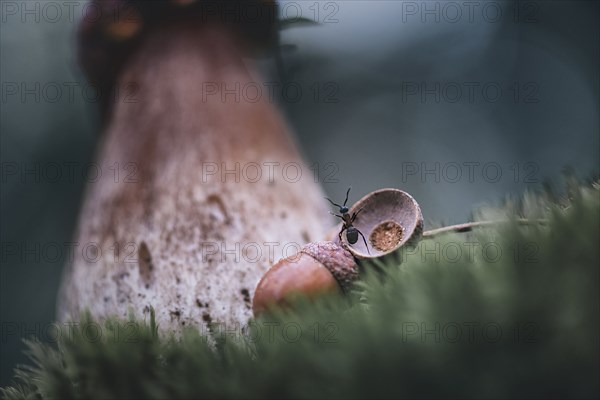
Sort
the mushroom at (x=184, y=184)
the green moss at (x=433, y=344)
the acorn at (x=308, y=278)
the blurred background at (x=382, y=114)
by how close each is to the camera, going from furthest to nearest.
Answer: the blurred background at (x=382, y=114)
the mushroom at (x=184, y=184)
the acorn at (x=308, y=278)
the green moss at (x=433, y=344)

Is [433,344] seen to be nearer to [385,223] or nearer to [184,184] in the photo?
[385,223]

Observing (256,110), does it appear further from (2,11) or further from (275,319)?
(2,11)

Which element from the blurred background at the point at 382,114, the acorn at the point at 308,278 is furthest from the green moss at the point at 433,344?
the blurred background at the point at 382,114

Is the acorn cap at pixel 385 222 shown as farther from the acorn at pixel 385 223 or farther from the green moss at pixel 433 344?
the green moss at pixel 433 344

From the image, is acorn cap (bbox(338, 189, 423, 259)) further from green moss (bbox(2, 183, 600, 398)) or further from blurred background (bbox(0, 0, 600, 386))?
blurred background (bbox(0, 0, 600, 386))

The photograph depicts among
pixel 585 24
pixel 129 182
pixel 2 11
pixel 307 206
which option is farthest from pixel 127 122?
pixel 585 24

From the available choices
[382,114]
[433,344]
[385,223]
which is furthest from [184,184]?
[382,114]

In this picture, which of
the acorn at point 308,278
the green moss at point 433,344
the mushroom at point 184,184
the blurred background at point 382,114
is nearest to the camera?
the green moss at point 433,344
